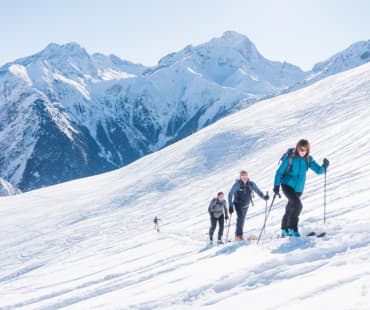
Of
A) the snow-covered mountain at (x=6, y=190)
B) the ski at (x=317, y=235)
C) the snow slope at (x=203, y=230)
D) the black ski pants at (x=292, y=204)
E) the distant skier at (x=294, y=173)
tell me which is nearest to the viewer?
the snow slope at (x=203, y=230)

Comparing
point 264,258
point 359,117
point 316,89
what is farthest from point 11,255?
point 316,89

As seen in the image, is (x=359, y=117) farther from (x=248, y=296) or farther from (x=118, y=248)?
(x=248, y=296)

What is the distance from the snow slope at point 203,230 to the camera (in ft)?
20.5

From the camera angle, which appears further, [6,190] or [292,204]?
[6,190]

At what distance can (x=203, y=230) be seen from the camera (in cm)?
1778

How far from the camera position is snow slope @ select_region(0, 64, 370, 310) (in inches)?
246

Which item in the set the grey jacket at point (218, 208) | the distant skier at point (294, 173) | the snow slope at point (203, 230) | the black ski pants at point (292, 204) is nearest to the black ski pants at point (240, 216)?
the snow slope at point (203, 230)

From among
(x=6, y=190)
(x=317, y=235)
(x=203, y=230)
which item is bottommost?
(x=203, y=230)

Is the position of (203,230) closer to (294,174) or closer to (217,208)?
(217,208)

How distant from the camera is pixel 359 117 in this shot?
30.8 meters

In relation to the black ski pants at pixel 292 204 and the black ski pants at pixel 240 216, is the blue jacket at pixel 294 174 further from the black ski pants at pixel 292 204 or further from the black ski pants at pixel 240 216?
the black ski pants at pixel 240 216

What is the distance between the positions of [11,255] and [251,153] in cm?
1894

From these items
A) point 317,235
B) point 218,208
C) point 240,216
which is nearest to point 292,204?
point 317,235

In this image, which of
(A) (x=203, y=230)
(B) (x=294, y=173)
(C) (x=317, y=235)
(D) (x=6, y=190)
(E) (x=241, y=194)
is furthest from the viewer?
(D) (x=6, y=190)
